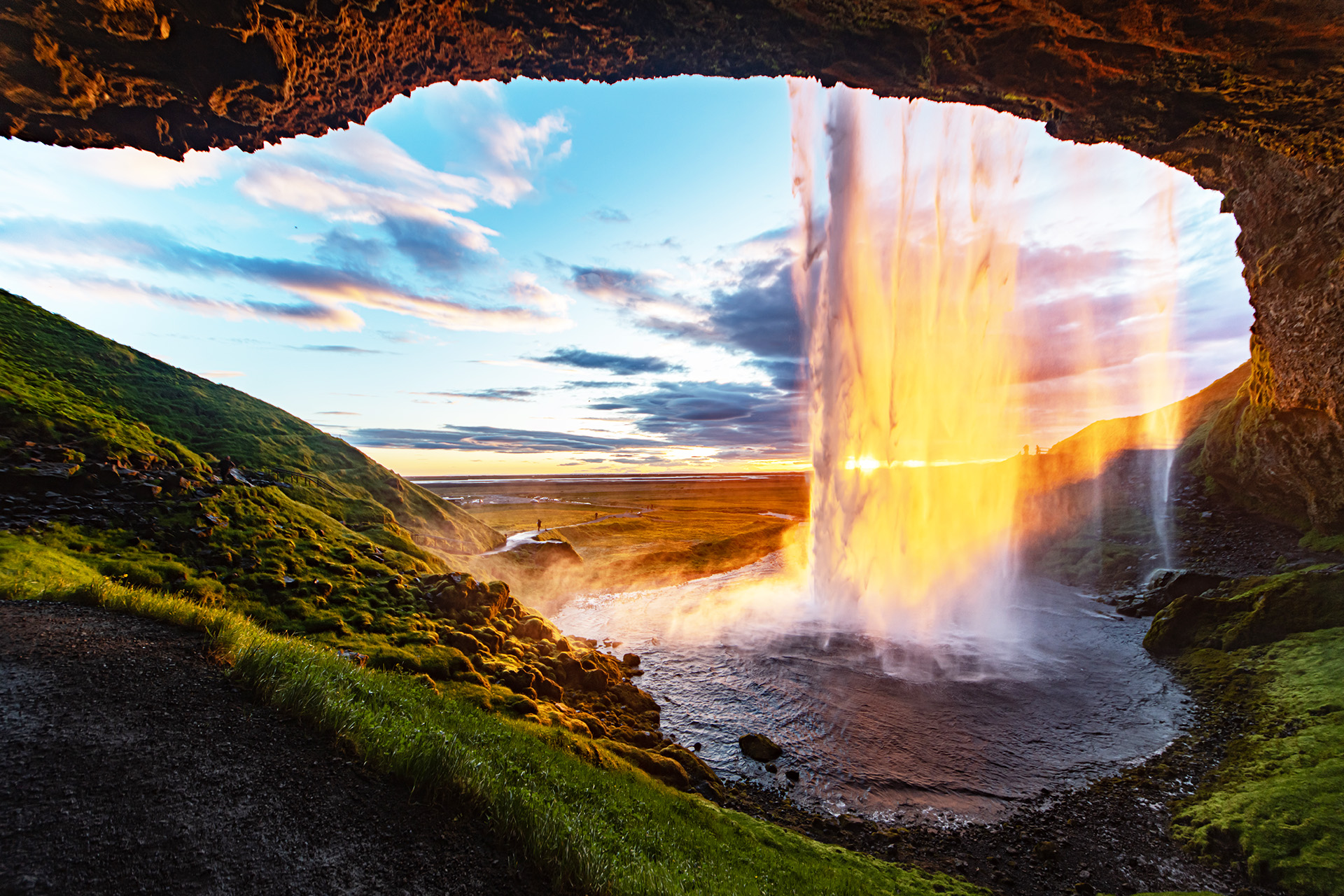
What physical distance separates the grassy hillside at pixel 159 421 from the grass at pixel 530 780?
9476mm

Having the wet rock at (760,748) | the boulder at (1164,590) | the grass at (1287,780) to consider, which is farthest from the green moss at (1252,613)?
the wet rock at (760,748)

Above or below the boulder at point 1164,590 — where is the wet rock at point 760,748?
below

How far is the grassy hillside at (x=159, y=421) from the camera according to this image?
19359 mm

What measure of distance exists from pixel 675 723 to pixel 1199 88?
27950mm

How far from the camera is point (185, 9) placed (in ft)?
39.1

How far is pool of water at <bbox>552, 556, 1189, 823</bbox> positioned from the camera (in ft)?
50.6

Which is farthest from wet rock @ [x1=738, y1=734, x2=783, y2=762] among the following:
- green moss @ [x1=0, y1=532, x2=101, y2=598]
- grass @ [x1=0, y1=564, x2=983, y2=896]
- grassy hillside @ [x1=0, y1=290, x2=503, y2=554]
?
grassy hillside @ [x1=0, y1=290, x2=503, y2=554]

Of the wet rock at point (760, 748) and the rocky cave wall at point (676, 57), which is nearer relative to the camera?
the rocky cave wall at point (676, 57)

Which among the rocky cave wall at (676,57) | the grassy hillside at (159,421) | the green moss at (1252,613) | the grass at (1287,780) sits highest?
the rocky cave wall at (676,57)

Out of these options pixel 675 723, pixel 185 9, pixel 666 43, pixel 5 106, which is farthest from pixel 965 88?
pixel 5 106

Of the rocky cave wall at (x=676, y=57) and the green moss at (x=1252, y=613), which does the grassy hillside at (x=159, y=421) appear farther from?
the green moss at (x=1252, y=613)

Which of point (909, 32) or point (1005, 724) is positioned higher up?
point (909, 32)

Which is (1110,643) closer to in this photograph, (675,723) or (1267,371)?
(1267,371)

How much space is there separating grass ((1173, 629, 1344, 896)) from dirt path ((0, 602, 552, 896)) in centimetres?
1643
